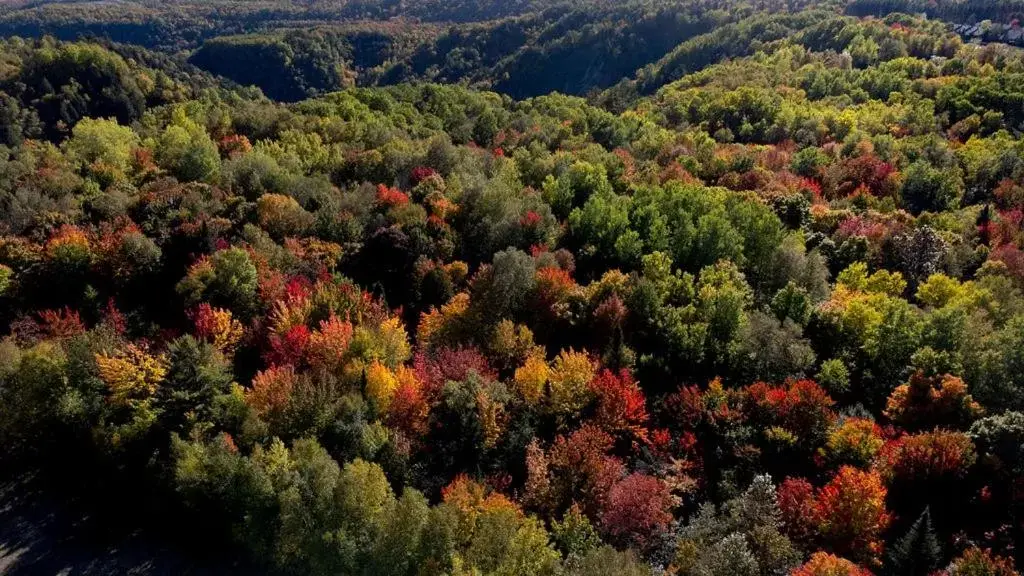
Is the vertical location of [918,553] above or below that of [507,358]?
above

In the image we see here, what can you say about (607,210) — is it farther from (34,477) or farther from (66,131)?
(66,131)

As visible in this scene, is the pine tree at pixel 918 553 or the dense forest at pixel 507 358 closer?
the pine tree at pixel 918 553

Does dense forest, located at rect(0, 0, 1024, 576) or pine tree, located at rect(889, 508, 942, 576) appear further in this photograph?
dense forest, located at rect(0, 0, 1024, 576)

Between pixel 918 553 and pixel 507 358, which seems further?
pixel 507 358

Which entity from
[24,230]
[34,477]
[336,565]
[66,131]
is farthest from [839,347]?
[66,131]
